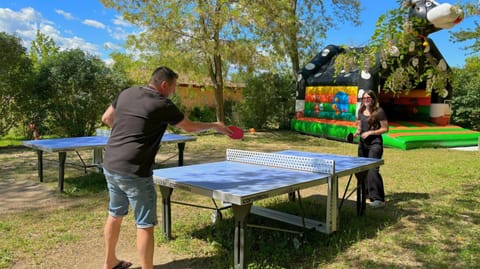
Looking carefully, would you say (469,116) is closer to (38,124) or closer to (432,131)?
(432,131)

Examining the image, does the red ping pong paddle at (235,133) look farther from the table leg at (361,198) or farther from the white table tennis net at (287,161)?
the table leg at (361,198)

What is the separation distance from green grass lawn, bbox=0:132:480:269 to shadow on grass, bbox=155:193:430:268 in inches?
0.4

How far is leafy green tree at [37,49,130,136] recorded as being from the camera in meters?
12.9

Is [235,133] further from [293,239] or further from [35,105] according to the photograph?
[35,105]

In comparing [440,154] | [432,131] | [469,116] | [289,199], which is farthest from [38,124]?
[469,116]

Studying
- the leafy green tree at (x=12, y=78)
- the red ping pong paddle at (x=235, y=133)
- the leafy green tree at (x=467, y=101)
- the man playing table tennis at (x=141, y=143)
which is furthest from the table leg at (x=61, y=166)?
the leafy green tree at (x=467, y=101)

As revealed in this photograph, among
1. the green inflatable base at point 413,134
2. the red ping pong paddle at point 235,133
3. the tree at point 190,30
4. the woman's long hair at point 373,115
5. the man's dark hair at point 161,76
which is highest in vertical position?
the tree at point 190,30

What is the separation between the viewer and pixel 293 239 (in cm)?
429

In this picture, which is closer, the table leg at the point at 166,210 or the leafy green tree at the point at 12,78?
the table leg at the point at 166,210

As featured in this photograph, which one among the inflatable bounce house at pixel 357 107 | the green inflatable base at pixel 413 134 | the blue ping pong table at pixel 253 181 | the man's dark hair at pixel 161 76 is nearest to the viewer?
the man's dark hair at pixel 161 76

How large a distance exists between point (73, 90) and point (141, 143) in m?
11.2

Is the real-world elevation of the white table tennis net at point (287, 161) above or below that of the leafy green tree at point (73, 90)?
below

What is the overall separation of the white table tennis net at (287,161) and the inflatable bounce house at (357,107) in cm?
808

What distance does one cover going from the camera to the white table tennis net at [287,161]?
4.28 meters
